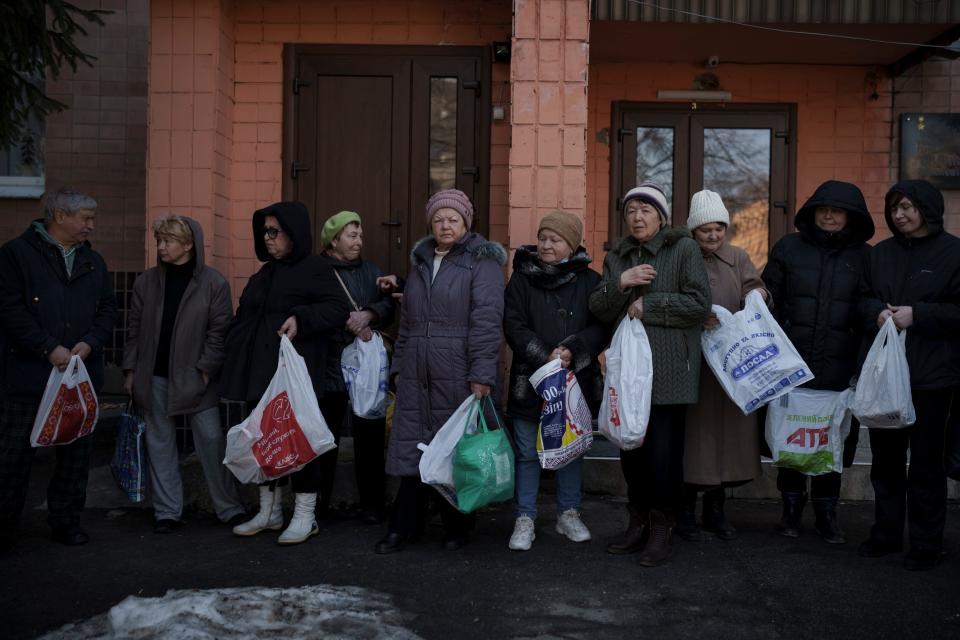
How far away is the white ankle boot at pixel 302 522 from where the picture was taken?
481 cm

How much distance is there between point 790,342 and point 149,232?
4353 millimetres

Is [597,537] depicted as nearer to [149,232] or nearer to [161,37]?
[149,232]

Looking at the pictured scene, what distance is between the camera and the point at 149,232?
6.32 m

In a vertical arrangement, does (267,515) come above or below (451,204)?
below

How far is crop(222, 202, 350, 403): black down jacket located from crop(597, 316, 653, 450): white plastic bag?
5.05 ft

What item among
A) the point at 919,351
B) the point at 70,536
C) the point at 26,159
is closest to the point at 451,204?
the point at 919,351

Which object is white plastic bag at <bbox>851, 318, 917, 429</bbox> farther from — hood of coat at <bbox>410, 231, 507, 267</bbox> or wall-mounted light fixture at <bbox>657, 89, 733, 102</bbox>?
wall-mounted light fixture at <bbox>657, 89, 733, 102</bbox>

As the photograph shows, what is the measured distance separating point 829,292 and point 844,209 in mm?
436

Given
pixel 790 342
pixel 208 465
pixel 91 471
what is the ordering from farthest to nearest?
pixel 91 471 → pixel 208 465 → pixel 790 342

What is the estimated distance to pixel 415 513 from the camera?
4781 mm

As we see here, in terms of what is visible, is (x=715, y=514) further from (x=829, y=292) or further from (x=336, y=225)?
(x=336, y=225)

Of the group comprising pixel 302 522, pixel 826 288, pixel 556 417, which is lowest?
pixel 302 522

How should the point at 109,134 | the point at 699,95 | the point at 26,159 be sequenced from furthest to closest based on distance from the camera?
1. the point at 26,159
2. the point at 109,134
3. the point at 699,95

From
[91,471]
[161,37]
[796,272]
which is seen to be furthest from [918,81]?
[91,471]
